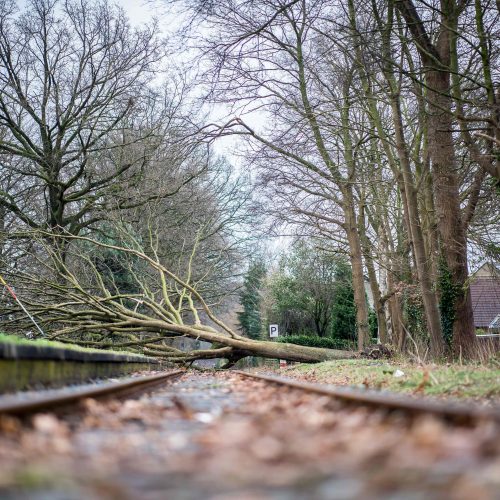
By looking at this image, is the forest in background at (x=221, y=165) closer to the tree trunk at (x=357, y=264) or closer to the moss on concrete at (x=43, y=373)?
the tree trunk at (x=357, y=264)

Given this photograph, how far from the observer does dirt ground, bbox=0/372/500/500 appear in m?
1.96

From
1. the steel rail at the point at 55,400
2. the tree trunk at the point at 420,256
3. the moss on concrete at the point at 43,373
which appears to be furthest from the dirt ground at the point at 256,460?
the tree trunk at the point at 420,256

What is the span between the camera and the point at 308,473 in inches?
86.7

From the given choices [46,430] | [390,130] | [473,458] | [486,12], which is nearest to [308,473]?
[473,458]

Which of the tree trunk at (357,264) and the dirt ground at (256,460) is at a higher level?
the tree trunk at (357,264)

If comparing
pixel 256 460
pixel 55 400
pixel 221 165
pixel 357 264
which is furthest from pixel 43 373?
pixel 221 165

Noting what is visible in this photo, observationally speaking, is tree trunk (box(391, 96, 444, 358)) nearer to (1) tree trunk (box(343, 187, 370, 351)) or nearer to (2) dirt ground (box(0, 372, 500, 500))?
(1) tree trunk (box(343, 187, 370, 351))

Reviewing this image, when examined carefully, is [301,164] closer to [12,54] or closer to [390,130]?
[390,130]

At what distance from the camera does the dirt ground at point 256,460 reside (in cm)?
196

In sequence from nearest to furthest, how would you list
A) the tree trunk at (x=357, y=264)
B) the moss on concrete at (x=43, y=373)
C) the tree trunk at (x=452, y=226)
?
1. the moss on concrete at (x=43, y=373)
2. the tree trunk at (x=452, y=226)
3. the tree trunk at (x=357, y=264)

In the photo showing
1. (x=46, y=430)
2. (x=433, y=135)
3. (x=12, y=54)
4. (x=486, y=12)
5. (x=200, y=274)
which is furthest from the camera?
(x=200, y=274)

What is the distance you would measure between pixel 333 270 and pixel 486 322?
1055 cm

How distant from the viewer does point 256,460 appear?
2.49 meters

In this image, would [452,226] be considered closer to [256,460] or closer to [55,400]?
[55,400]
